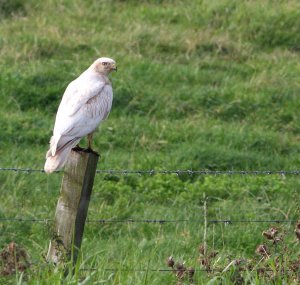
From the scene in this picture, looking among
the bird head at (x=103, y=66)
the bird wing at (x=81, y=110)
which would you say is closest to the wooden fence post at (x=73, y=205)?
the bird wing at (x=81, y=110)

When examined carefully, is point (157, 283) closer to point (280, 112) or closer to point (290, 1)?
point (280, 112)

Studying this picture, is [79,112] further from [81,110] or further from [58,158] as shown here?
[58,158]

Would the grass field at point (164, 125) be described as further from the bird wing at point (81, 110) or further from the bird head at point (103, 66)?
the bird head at point (103, 66)

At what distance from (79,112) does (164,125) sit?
391 cm

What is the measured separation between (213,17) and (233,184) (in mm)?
3845

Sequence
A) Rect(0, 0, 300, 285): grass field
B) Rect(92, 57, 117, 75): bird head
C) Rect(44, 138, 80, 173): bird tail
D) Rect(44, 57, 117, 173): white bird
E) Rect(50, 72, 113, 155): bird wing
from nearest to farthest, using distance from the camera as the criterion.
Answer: Rect(44, 138, 80, 173): bird tail, Rect(44, 57, 117, 173): white bird, Rect(50, 72, 113, 155): bird wing, Rect(92, 57, 117, 75): bird head, Rect(0, 0, 300, 285): grass field

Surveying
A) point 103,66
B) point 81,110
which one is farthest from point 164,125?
point 81,110

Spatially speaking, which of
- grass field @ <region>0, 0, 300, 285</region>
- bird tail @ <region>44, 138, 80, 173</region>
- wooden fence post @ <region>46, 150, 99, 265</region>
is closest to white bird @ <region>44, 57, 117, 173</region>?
bird tail @ <region>44, 138, 80, 173</region>

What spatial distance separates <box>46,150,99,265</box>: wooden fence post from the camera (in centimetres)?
552

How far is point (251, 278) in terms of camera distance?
5.66 m

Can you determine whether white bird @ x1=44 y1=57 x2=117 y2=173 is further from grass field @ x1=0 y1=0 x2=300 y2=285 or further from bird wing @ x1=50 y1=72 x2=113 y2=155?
grass field @ x1=0 y1=0 x2=300 y2=285

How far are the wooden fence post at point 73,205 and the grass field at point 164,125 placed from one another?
127 millimetres

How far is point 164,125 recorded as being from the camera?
33.5ft

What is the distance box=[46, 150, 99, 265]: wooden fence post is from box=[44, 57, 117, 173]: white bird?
0.80 feet
